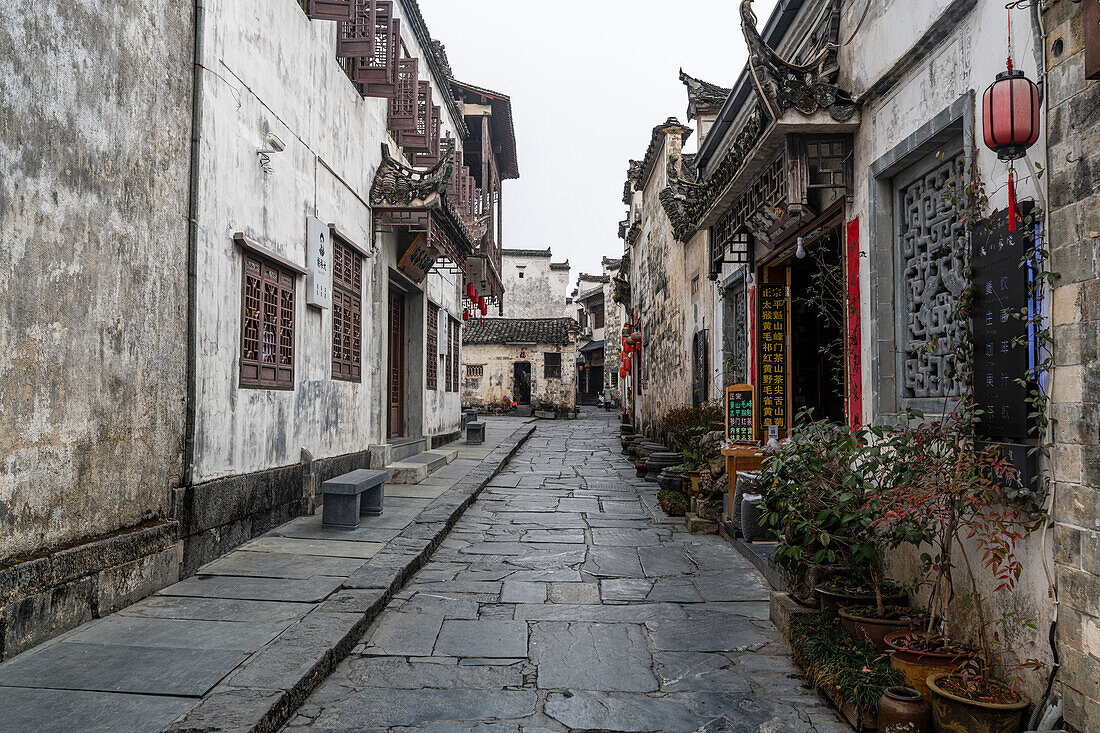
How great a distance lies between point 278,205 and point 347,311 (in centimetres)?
261

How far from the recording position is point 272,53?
710 centimetres

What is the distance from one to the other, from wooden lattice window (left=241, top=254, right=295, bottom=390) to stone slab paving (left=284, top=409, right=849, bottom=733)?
2351 millimetres

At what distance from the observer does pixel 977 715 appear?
122 inches

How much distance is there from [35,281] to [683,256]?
37.5ft

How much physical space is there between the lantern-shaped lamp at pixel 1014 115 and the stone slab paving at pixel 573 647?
2.81m

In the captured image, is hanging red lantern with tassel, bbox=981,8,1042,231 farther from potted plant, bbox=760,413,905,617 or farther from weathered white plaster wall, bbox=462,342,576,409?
weathered white plaster wall, bbox=462,342,576,409

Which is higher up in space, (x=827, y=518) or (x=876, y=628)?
(x=827, y=518)

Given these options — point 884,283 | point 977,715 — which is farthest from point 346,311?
point 977,715

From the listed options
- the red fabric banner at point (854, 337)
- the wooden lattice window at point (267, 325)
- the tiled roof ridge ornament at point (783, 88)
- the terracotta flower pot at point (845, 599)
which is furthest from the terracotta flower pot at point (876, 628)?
the wooden lattice window at point (267, 325)

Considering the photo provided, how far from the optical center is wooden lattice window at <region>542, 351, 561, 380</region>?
3497cm

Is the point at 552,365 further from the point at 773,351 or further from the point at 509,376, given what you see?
the point at 773,351

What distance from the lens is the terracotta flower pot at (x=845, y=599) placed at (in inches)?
171

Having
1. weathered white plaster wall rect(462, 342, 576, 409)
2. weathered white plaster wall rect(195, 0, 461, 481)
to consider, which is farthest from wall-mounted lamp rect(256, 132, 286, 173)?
weathered white plaster wall rect(462, 342, 576, 409)

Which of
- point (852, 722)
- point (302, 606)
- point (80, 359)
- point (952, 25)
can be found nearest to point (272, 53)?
point (80, 359)
